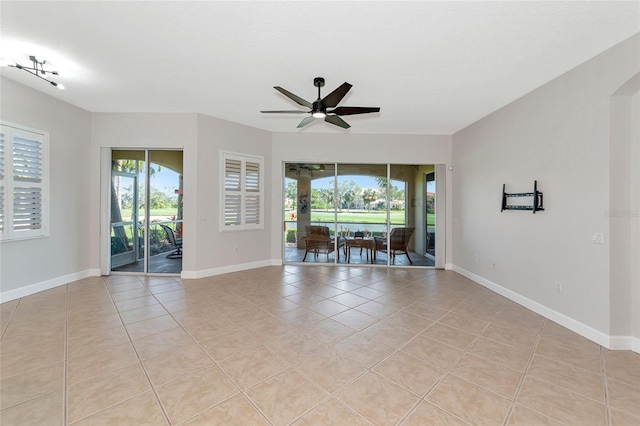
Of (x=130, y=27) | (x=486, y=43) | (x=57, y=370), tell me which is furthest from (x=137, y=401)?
(x=486, y=43)

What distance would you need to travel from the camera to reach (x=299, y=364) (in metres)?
2.19

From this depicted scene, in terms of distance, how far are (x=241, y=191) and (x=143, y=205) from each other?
186 cm

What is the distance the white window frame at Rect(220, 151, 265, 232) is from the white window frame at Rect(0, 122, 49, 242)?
252cm

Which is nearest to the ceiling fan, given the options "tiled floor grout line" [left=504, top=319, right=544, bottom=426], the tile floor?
the tile floor

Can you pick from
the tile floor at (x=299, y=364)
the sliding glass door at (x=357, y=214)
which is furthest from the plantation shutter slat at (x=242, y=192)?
the tile floor at (x=299, y=364)

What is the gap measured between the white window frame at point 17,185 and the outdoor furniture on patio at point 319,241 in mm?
4446

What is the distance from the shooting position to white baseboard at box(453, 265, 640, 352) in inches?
99.0

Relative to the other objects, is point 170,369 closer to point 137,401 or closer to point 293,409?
point 137,401

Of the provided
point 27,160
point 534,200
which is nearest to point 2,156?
point 27,160

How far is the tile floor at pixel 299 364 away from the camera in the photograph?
1678 mm

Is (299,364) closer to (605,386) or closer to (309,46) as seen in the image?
(605,386)

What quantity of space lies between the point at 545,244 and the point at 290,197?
4.52 metres

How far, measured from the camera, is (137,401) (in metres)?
1.74

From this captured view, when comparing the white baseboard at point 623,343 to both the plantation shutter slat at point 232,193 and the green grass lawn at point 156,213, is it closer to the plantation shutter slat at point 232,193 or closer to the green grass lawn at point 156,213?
the plantation shutter slat at point 232,193
